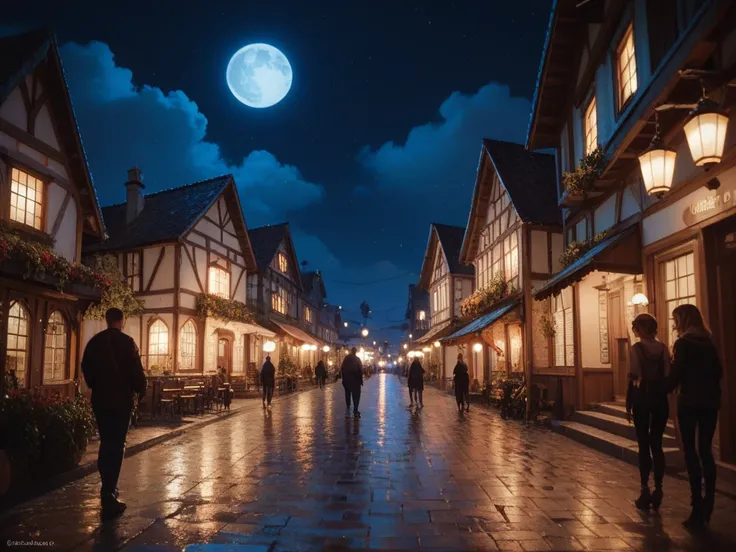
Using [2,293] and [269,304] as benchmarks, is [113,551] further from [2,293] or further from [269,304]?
[269,304]

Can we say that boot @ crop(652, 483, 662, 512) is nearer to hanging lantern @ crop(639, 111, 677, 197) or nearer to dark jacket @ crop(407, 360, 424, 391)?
hanging lantern @ crop(639, 111, 677, 197)

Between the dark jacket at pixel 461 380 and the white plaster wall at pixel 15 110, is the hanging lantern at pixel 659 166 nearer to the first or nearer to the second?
the dark jacket at pixel 461 380

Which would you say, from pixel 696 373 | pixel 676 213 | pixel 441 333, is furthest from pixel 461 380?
pixel 441 333

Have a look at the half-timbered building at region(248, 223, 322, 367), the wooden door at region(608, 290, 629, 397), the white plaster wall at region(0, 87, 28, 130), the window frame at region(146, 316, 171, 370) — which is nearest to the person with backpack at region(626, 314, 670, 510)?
the wooden door at region(608, 290, 629, 397)

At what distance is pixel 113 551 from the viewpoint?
4.71m

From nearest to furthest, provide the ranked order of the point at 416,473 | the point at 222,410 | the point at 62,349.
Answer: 1. the point at 416,473
2. the point at 62,349
3. the point at 222,410

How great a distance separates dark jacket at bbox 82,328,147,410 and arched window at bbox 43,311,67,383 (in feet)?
25.1

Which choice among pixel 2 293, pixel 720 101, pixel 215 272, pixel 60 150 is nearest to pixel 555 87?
pixel 720 101

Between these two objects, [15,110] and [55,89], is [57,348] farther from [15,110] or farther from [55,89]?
[55,89]

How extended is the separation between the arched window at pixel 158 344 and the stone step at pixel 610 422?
15.3 metres

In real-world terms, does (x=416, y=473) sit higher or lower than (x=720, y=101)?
lower

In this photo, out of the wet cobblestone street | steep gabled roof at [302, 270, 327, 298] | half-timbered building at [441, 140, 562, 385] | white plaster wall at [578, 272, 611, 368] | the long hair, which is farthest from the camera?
steep gabled roof at [302, 270, 327, 298]

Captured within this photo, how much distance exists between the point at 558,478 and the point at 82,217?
12.8m

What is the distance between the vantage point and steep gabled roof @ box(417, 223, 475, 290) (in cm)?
3475
